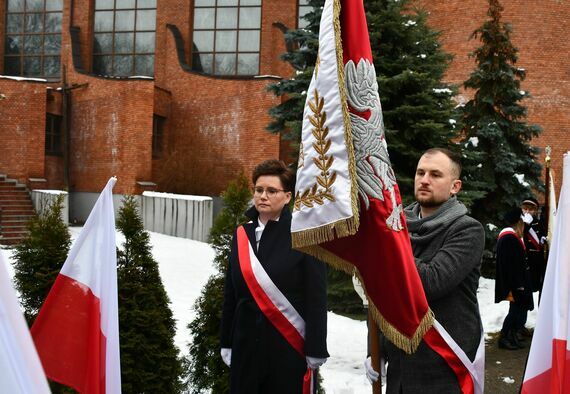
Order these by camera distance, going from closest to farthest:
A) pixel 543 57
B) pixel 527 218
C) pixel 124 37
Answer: pixel 527 218 < pixel 543 57 < pixel 124 37

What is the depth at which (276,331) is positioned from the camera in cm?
380

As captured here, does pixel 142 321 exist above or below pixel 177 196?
below

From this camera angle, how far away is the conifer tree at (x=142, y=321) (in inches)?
187

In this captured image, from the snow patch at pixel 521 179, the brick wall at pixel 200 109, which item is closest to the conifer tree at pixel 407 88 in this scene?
the snow patch at pixel 521 179

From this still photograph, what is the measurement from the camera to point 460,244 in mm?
3080

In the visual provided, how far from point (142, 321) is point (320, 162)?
8.47 feet

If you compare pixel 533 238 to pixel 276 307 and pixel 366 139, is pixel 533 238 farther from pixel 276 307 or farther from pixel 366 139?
pixel 366 139

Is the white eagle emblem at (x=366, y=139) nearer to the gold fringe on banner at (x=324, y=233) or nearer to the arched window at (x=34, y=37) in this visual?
the gold fringe on banner at (x=324, y=233)

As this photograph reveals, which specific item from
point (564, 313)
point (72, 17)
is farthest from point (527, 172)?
point (72, 17)

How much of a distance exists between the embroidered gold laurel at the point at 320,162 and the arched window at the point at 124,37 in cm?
2510

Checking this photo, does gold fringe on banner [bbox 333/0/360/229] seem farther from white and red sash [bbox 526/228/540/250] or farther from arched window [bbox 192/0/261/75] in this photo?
arched window [bbox 192/0/261/75]

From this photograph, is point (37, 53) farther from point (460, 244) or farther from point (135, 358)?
point (460, 244)

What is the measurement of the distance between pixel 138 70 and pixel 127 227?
23573 millimetres

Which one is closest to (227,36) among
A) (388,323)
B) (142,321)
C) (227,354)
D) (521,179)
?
(521,179)
